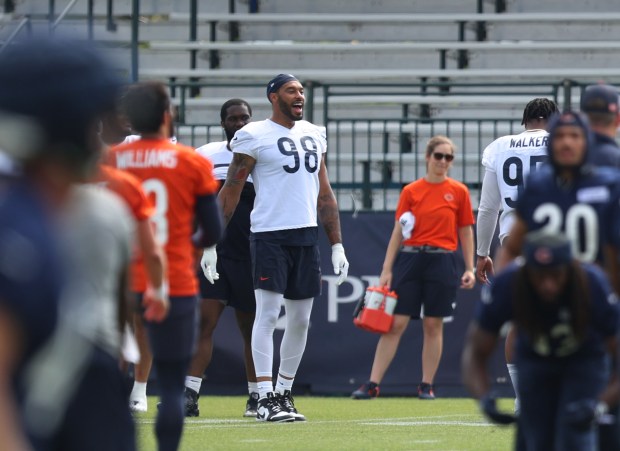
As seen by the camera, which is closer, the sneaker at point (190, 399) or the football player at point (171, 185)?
the football player at point (171, 185)

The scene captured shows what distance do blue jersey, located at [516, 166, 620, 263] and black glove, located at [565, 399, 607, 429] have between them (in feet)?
2.29

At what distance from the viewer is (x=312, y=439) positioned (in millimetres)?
7867

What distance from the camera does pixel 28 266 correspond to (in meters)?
2.51

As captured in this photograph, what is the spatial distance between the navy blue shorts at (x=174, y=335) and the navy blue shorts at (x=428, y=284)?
5749 millimetres

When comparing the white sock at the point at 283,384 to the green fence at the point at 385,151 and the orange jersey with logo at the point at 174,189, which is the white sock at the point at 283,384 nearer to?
the orange jersey with logo at the point at 174,189

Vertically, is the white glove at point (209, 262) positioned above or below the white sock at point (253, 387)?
above

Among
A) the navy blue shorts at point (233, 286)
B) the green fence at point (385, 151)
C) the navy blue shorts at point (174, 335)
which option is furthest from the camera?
the green fence at point (385, 151)

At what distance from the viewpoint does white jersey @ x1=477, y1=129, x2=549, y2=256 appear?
29.4ft

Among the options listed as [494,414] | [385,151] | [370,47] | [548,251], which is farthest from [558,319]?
[370,47]

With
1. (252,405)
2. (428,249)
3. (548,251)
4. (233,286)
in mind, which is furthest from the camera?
(428,249)

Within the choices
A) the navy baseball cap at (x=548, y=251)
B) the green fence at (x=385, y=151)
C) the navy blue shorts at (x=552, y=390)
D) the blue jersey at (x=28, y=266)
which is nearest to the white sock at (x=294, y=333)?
the green fence at (x=385, y=151)

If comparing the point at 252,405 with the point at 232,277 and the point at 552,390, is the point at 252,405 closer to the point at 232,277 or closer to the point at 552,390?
the point at 232,277

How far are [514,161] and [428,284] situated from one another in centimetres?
250

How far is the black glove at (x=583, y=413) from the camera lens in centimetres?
455
